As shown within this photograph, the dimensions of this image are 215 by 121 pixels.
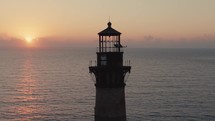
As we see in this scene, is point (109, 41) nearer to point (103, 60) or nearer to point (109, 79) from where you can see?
point (103, 60)

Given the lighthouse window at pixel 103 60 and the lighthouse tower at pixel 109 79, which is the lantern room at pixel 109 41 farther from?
the lighthouse window at pixel 103 60

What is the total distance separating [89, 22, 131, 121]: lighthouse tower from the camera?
101ft

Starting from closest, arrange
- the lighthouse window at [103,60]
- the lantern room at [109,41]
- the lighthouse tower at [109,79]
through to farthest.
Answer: the lighthouse tower at [109,79]
the lighthouse window at [103,60]
the lantern room at [109,41]

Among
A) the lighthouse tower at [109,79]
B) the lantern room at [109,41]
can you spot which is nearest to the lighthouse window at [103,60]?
the lighthouse tower at [109,79]

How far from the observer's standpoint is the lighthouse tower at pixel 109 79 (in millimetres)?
30828

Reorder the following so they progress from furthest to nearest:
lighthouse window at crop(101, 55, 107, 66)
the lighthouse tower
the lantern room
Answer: the lantern room < lighthouse window at crop(101, 55, 107, 66) < the lighthouse tower

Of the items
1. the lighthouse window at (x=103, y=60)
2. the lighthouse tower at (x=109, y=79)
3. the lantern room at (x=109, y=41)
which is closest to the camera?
the lighthouse tower at (x=109, y=79)

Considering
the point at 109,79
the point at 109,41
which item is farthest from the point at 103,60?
the point at 109,41

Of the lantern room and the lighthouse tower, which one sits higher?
the lantern room

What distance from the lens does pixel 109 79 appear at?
31.3 meters

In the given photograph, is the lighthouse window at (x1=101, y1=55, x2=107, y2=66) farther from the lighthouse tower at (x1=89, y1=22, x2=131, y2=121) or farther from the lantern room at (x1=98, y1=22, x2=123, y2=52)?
the lantern room at (x1=98, y1=22, x2=123, y2=52)

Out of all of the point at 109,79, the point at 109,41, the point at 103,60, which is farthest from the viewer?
the point at 109,41

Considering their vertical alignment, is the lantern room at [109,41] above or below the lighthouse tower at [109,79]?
above

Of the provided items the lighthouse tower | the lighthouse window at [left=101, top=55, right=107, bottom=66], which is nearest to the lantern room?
the lighthouse tower
